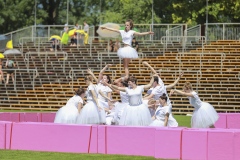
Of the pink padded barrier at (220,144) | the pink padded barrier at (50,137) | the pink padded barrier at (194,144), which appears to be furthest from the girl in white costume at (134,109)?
the pink padded barrier at (220,144)

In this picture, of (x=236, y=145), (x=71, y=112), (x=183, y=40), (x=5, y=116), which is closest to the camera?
(x=236, y=145)

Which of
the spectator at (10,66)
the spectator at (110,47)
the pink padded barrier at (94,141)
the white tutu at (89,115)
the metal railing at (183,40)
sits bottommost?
the pink padded barrier at (94,141)

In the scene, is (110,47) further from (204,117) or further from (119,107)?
(204,117)

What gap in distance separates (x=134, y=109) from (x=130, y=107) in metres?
0.16

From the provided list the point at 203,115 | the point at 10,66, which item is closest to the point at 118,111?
the point at 203,115

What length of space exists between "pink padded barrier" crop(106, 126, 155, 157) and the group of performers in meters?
2.88

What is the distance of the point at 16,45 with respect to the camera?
4956 cm

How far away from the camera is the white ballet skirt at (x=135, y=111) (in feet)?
70.3

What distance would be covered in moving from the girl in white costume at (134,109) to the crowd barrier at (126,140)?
8.99 feet

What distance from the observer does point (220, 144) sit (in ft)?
55.4

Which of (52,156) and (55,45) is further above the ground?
(55,45)

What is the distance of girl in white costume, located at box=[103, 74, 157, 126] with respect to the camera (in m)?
21.4

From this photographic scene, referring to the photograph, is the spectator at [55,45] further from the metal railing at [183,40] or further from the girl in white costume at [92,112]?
the girl in white costume at [92,112]

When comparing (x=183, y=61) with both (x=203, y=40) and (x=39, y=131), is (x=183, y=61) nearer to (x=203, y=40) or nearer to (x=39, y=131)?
(x=203, y=40)
